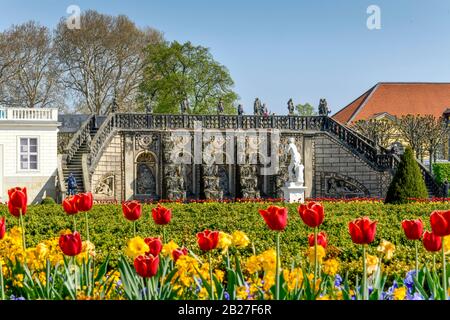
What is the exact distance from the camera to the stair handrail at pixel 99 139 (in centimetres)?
2867

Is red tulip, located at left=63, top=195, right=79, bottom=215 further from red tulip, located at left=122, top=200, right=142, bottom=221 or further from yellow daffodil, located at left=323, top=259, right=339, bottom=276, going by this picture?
yellow daffodil, located at left=323, top=259, right=339, bottom=276

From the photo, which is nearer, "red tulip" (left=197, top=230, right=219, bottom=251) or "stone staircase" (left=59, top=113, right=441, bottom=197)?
"red tulip" (left=197, top=230, right=219, bottom=251)

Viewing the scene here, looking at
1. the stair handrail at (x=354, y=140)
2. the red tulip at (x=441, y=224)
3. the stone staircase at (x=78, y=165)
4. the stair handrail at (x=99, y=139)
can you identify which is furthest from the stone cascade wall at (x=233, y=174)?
the red tulip at (x=441, y=224)

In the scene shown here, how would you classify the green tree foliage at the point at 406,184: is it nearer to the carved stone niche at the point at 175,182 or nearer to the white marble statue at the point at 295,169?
the white marble statue at the point at 295,169

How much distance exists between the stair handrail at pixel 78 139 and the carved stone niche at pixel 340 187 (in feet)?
37.8

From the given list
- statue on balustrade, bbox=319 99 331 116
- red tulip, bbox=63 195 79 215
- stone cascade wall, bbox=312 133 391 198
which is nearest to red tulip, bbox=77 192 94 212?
red tulip, bbox=63 195 79 215

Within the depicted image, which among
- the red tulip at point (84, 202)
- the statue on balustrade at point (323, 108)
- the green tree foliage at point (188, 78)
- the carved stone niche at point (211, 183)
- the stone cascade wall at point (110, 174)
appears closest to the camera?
the red tulip at point (84, 202)

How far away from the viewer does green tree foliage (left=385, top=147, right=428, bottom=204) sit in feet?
71.1

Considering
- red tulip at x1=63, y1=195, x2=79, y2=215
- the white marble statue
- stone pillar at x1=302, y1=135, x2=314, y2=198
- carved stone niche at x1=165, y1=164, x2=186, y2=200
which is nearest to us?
red tulip at x1=63, y1=195, x2=79, y2=215

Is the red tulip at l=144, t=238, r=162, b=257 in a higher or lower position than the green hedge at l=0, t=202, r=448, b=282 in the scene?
higher

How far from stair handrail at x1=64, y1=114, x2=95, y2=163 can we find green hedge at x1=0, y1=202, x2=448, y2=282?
37.4 ft

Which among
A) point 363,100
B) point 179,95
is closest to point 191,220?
point 179,95

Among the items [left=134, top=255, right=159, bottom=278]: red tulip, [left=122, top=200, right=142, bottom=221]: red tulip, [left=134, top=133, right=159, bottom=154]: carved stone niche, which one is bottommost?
[left=134, top=255, right=159, bottom=278]: red tulip

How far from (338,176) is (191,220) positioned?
18322 mm
